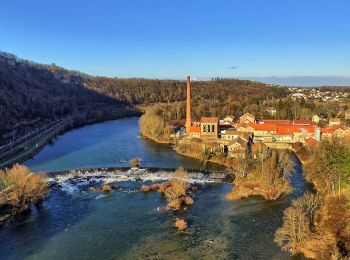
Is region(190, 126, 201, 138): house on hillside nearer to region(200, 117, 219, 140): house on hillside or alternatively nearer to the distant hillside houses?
the distant hillside houses

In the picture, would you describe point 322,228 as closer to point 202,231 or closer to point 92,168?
point 202,231

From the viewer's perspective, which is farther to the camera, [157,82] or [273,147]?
[157,82]

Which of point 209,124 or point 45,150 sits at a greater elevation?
point 209,124

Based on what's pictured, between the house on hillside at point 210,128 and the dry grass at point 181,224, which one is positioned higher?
the house on hillside at point 210,128

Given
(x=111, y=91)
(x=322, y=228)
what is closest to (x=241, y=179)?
(x=322, y=228)

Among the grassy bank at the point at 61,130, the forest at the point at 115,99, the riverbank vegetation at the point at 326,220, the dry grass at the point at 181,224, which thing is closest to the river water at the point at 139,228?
the dry grass at the point at 181,224

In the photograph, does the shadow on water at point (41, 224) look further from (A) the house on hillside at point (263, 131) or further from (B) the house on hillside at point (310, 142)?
(A) the house on hillside at point (263, 131)
